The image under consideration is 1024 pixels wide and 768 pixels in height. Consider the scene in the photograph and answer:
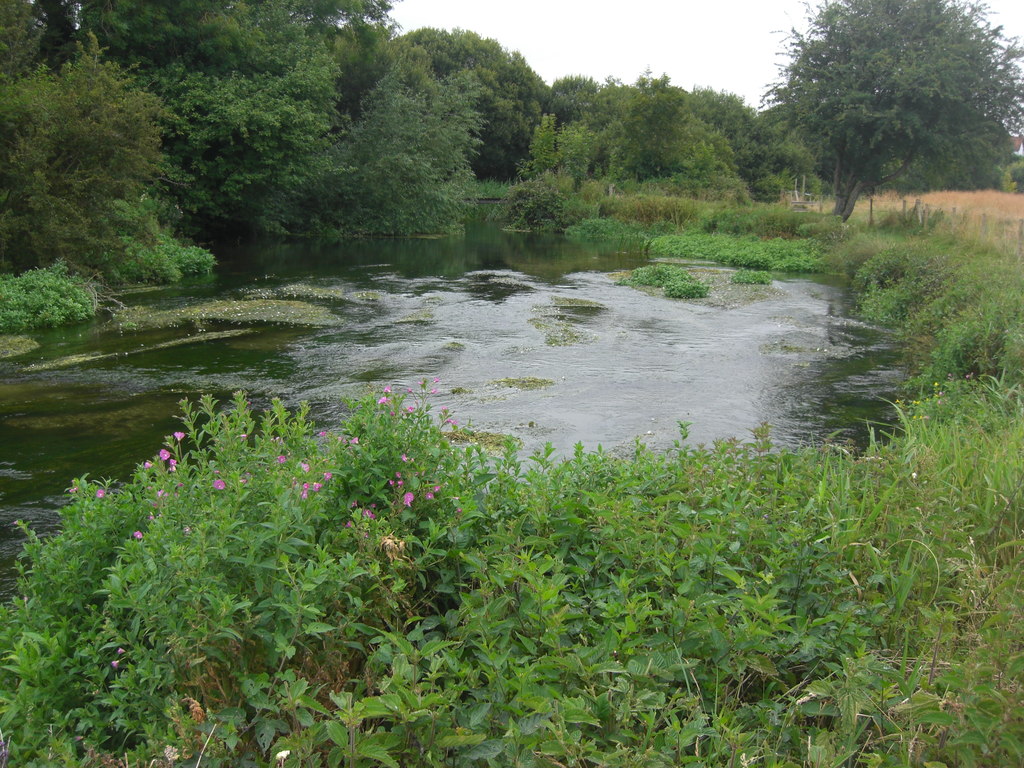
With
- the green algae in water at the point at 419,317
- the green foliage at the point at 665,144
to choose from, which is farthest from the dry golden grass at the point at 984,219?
the green algae in water at the point at 419,317

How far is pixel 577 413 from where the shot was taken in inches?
321

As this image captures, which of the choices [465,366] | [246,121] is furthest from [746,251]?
[465,366]

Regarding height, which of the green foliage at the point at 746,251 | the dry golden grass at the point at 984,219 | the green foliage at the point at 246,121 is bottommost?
the green foliage at the point at 746,251

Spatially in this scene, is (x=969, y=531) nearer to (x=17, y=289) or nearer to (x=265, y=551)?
(x=265, y=551)

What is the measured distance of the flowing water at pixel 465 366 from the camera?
7.28 meters

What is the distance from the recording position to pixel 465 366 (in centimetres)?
1010

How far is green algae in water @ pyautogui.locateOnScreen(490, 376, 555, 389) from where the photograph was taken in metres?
9.16

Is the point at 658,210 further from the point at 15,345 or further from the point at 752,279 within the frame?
the point at 15,345

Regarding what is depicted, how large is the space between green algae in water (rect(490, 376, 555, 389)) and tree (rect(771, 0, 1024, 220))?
66.3 ft

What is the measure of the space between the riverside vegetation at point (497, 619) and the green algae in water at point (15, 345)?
27.2ft

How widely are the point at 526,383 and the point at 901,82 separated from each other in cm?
2108

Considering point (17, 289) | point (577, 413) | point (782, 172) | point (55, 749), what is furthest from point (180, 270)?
point (782, 172)

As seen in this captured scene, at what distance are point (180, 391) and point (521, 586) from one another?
23.0 feet

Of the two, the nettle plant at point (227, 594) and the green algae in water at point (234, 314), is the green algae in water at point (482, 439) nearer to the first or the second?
the nettle plant at point (227, 594)
